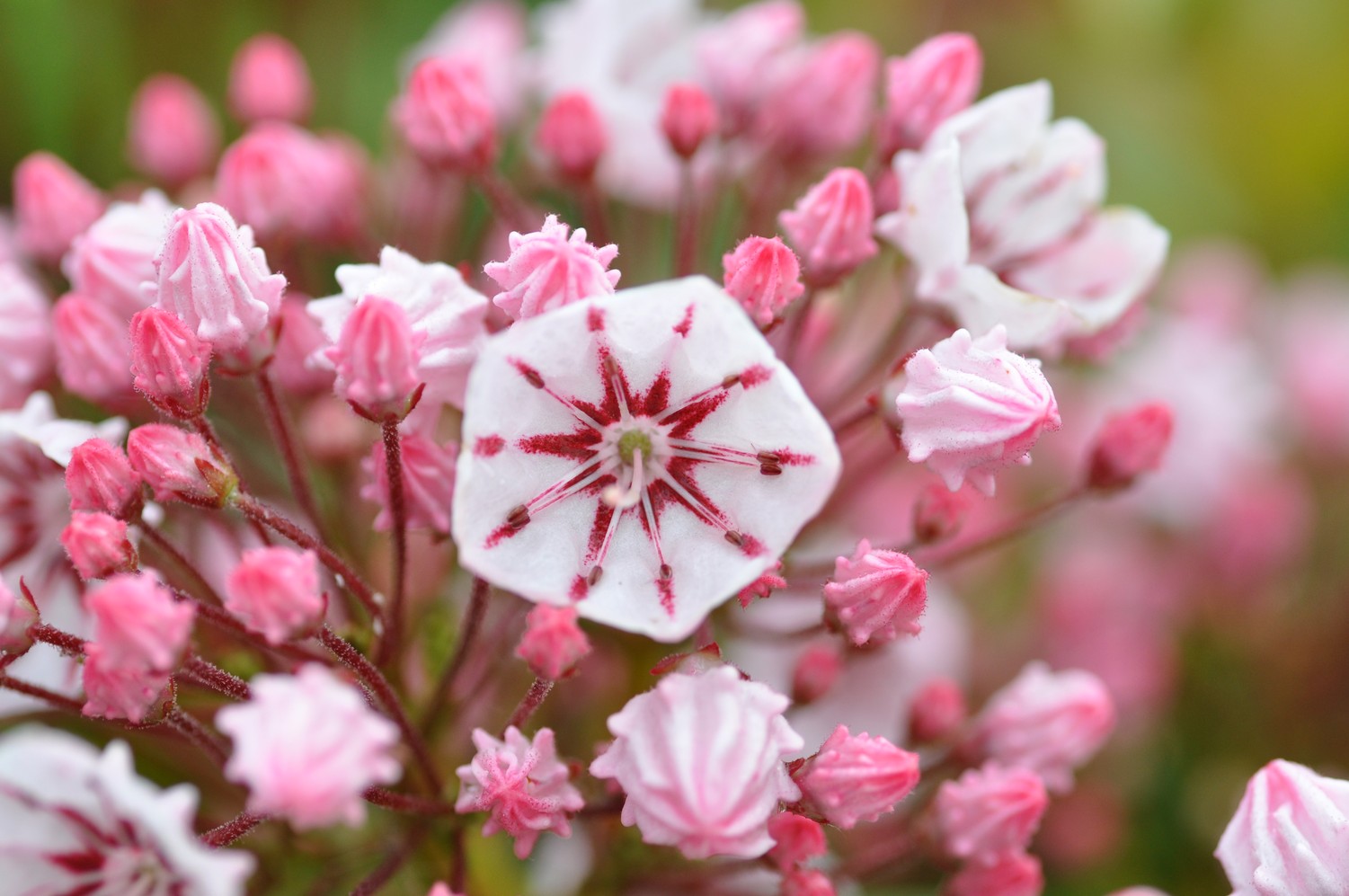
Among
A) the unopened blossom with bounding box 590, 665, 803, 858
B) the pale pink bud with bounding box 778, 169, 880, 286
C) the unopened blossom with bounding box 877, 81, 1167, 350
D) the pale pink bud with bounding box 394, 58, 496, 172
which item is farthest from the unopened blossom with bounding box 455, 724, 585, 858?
the pale pink bud with bounding box 394, 58, 496, 172

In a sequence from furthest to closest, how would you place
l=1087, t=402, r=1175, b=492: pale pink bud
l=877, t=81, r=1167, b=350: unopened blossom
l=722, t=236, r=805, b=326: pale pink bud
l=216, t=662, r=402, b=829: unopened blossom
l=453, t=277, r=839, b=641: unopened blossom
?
l=1087, t=402, r=1175, b=492: pale pink bud
l=877, t=81, r=1167, b=350: unopened blossom
l=722, t=236, r=805, b=326: pale pink bud
l=453, t=277, r=839, b=641: unopened blossom
l=216, t=662, r=402, b=829: unopened blossom

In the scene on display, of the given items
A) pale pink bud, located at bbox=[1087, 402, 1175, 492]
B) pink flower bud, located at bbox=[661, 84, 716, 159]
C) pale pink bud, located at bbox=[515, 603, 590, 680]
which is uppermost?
pink flower bud, located at bbox=[661, 84, 716, 159]

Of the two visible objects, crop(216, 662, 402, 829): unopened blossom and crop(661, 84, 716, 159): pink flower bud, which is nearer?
crop(216, 662, 402, 829): unopened blossom

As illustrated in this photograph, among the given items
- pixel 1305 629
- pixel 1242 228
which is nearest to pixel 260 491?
pixel 1305 629

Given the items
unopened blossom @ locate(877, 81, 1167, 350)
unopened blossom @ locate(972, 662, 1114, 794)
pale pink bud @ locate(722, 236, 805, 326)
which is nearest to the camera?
pale pink bud @ locate(722, 236, 805, 326)

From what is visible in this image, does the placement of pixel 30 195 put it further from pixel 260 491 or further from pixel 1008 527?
pixel 1008 527

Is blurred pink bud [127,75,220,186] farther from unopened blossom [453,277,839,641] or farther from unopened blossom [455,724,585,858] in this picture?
unopened blossom [455,724,585,858]

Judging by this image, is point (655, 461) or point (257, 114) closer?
point (655, 461)

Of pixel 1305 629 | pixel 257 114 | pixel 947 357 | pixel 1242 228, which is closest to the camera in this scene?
pixel 947 357
